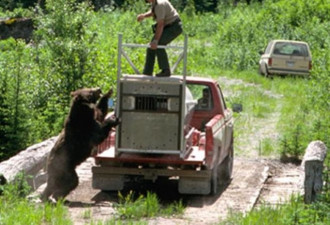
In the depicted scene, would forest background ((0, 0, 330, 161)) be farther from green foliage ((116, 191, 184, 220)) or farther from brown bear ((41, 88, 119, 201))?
green foliage ((116, 191, 184, 220))

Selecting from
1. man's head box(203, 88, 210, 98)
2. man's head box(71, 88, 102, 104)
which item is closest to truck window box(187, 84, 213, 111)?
man's head box(203, 88, 210, 98)

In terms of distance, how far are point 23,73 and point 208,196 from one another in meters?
5.50

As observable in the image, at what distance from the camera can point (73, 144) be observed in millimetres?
12195

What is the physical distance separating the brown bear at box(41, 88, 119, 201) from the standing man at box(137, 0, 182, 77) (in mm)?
1260

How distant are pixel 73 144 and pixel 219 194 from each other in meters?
2.63

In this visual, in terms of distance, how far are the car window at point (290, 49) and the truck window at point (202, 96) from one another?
2057cm

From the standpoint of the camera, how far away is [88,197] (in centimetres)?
1334

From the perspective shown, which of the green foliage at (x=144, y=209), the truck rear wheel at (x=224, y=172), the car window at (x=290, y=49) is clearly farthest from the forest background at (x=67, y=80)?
the green foliage at (x=144, y=209)

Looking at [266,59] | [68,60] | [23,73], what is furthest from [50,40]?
[266,59]

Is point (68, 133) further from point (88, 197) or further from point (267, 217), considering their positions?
point (267, 217)

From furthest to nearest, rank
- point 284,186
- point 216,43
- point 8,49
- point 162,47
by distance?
point 216,43 → point 8,49 → point 284,186 → point 162,47

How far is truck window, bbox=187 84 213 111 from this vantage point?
47.6 ft

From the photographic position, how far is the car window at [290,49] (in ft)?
114

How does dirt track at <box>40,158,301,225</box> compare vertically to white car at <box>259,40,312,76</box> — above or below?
below
